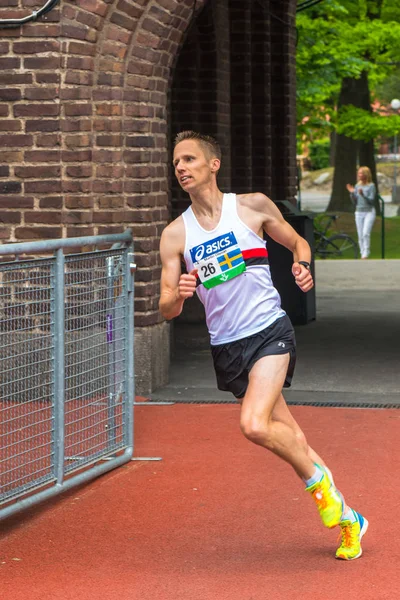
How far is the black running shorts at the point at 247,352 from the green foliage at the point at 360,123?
29.6 metres

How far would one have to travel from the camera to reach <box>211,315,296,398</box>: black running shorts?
5.86m

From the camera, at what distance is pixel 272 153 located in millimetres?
16656

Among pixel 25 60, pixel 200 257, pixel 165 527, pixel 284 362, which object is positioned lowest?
pixel 165 527

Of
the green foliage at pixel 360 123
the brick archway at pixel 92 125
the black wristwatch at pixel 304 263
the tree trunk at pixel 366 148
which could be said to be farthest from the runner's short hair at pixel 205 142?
the tree trunk at pixel 366 148

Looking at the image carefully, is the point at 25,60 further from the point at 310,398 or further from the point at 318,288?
the point at 318,288

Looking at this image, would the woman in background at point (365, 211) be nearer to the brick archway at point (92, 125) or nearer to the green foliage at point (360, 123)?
the green foliage at point (360, 123)

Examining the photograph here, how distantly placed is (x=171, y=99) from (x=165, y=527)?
8.55 meters

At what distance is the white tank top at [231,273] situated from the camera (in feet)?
19.1

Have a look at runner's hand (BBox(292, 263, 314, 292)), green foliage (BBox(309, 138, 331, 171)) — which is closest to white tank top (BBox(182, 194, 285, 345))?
runner's hand (BBox(292, 263, 314, 292))

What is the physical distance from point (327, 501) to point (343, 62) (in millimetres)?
24473

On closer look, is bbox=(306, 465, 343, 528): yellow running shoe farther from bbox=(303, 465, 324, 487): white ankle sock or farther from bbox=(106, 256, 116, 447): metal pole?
bbox=(106, 256, 116, 447): metal pole

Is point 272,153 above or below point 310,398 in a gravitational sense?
above

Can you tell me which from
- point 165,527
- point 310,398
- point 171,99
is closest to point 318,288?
point 171,99

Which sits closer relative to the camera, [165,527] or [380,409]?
[165,527]
